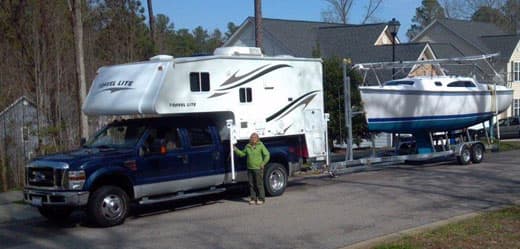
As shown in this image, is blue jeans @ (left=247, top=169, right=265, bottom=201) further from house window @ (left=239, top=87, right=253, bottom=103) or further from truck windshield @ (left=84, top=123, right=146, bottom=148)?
truck windshield @ (left=84, top=123, right=146, bottom=148)

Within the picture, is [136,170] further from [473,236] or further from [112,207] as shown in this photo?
[473,236]

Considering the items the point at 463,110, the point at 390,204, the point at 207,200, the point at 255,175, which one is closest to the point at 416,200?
the point at 390,204

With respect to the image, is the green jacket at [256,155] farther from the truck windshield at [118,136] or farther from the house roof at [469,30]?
the house roof at [469,30]

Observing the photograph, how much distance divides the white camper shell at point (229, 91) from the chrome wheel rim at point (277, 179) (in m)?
0.85

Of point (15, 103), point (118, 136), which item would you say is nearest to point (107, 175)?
point (118, 136)

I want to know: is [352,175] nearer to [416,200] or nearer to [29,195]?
[416,200]

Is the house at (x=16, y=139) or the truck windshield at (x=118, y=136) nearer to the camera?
the truck windshield at (x=118, y=136)

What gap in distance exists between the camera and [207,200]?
15578mm

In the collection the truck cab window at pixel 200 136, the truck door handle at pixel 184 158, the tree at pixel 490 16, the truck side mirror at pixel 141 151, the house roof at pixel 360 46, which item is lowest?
the truck door handle at pixel 184 158

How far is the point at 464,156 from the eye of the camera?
72.0 ft

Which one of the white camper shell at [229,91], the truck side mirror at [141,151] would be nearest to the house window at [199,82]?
the white camper shell at [229,91]

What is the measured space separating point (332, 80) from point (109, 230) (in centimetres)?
1534

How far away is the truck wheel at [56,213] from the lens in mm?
13070

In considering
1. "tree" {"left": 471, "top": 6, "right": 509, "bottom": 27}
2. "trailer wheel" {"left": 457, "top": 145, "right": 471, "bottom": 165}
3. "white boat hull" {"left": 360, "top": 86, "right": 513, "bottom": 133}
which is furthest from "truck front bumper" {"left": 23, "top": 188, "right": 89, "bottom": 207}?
"tree" {"left": 471, "top": 6, "right": 509, "bottom": 27}
